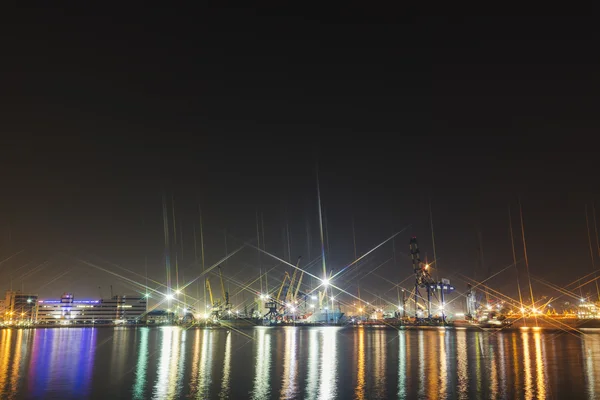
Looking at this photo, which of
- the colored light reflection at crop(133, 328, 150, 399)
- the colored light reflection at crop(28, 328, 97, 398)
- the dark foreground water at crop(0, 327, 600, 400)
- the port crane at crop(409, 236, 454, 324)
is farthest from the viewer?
the port crane at crop(409, 236, 454, 324)

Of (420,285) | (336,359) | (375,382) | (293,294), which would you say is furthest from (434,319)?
(375,382)

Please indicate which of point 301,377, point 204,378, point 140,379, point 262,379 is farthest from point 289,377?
point 140,379

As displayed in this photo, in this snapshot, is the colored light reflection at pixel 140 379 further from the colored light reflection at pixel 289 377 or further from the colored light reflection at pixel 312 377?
the colored light reflection at pixel 312 377

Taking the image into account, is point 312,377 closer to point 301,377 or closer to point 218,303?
point 301,377

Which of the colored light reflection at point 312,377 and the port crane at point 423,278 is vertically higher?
the port crane at point 423,278

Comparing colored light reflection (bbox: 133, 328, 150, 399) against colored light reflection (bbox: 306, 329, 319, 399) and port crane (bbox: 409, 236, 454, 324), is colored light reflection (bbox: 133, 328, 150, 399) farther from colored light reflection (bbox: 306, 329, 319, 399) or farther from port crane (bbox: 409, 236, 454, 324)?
port crane (bbox: 409, 236, 454, 324)

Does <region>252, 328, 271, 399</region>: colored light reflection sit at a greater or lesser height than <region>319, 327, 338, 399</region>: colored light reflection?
lesser

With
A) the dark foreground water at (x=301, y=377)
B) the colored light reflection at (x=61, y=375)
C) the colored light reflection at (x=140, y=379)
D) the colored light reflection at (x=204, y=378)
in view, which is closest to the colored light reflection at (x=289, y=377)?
the dark foreground water at (x=301, y=377)

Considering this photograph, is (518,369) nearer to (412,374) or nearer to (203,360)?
(412,374)

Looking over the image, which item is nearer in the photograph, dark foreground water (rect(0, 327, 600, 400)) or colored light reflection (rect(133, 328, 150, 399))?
colored light reflection (rect(133, 328, 150, 399))

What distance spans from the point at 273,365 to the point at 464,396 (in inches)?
557

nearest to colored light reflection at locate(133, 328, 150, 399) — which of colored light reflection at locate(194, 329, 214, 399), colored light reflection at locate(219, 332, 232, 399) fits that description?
colored light reflection at locate(194, 329, 214, 399)

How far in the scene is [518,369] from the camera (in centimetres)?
2916

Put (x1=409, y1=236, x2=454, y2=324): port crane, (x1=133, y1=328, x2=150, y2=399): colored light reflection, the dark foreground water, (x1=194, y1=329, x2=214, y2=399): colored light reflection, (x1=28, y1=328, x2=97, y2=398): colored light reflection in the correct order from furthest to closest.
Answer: (x1=409, y1=236, x2=454, y2=324): port crane → (x1=28, y1=328, x2=97, y2=398): colored light reflection → the dark foreground water → (x1=194, y1=329, x2=214, y2=399): colored light reflection → (x1=133, y1=328, x2=150, y2=399): colored light reflection
